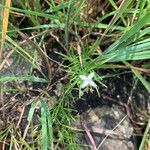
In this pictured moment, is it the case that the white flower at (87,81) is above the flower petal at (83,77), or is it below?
below

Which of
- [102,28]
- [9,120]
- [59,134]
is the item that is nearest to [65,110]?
[59,134]

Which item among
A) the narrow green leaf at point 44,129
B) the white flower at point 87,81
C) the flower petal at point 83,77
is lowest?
the narrow green leaf at point 44,129

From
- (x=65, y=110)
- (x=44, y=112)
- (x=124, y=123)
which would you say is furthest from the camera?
(x=124, y=123)

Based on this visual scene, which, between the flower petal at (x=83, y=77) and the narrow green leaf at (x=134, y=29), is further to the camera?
the flower petal at (x=83, y=77)

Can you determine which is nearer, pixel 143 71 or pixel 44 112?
pixel 44 112

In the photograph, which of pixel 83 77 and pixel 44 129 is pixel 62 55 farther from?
pixel 44 129

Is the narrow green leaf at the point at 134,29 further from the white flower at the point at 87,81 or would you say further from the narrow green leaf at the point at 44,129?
the narrow green leaf at the point at 44,129

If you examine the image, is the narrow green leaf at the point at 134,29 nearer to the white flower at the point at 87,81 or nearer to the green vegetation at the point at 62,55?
the green vegetation at the point at 62,55

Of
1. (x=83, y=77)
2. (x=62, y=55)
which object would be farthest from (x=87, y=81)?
(x=62, y=55)

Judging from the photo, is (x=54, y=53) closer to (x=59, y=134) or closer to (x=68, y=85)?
(x=68, y=85)

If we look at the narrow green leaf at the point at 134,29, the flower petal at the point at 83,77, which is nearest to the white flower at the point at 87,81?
the flower petal at the point at 83,77

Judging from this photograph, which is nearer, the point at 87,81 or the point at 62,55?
the point at 87,81
